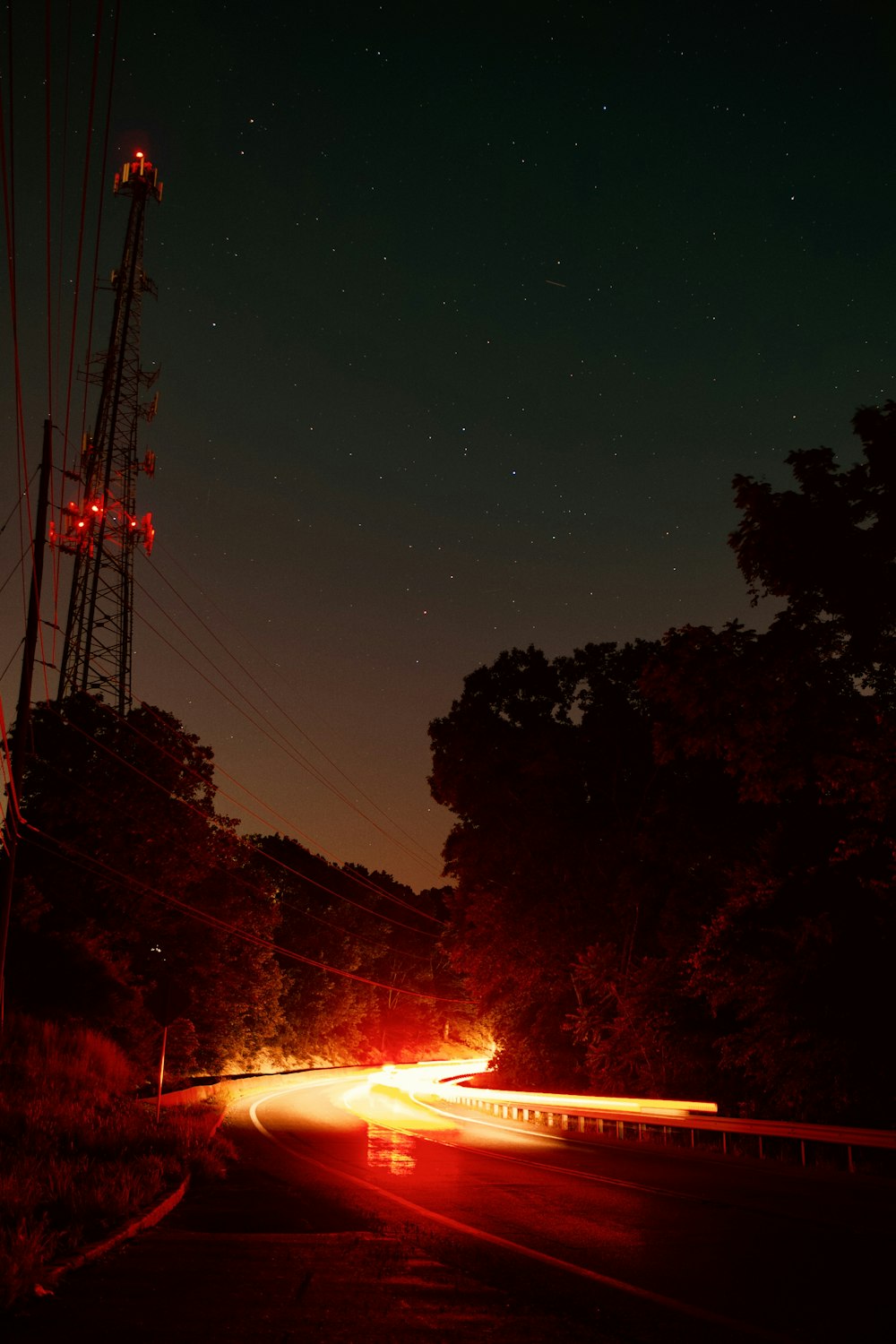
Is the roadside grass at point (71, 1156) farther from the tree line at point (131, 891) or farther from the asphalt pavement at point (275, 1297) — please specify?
the tree line at point (131, 891)

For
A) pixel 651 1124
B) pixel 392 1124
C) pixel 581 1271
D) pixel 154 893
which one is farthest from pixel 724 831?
pixel 154 893

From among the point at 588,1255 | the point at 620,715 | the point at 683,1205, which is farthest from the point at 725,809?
the point at 588,1255

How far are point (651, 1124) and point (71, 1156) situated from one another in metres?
14.4

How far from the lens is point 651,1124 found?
23234mm

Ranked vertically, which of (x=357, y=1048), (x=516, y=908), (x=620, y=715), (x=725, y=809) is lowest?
(x=357, y=1048)

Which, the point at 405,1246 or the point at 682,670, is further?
the point at 682,670

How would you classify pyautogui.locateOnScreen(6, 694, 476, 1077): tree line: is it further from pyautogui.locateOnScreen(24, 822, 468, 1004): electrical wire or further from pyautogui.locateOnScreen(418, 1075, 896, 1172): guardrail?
pyautogui.locateOnScreen(418, 1075, 896, 1172): guardrail

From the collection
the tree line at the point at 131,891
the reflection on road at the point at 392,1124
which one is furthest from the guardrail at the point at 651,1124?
the tree line at the point at 131,891

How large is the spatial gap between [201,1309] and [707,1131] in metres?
17.3

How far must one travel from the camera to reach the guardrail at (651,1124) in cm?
1652

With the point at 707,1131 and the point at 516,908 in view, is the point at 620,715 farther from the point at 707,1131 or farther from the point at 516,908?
the point at 707,1131

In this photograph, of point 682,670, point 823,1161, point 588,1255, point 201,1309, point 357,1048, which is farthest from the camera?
point 357,1048

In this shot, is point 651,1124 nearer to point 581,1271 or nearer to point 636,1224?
point 636,1224

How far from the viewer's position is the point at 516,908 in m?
37.0
